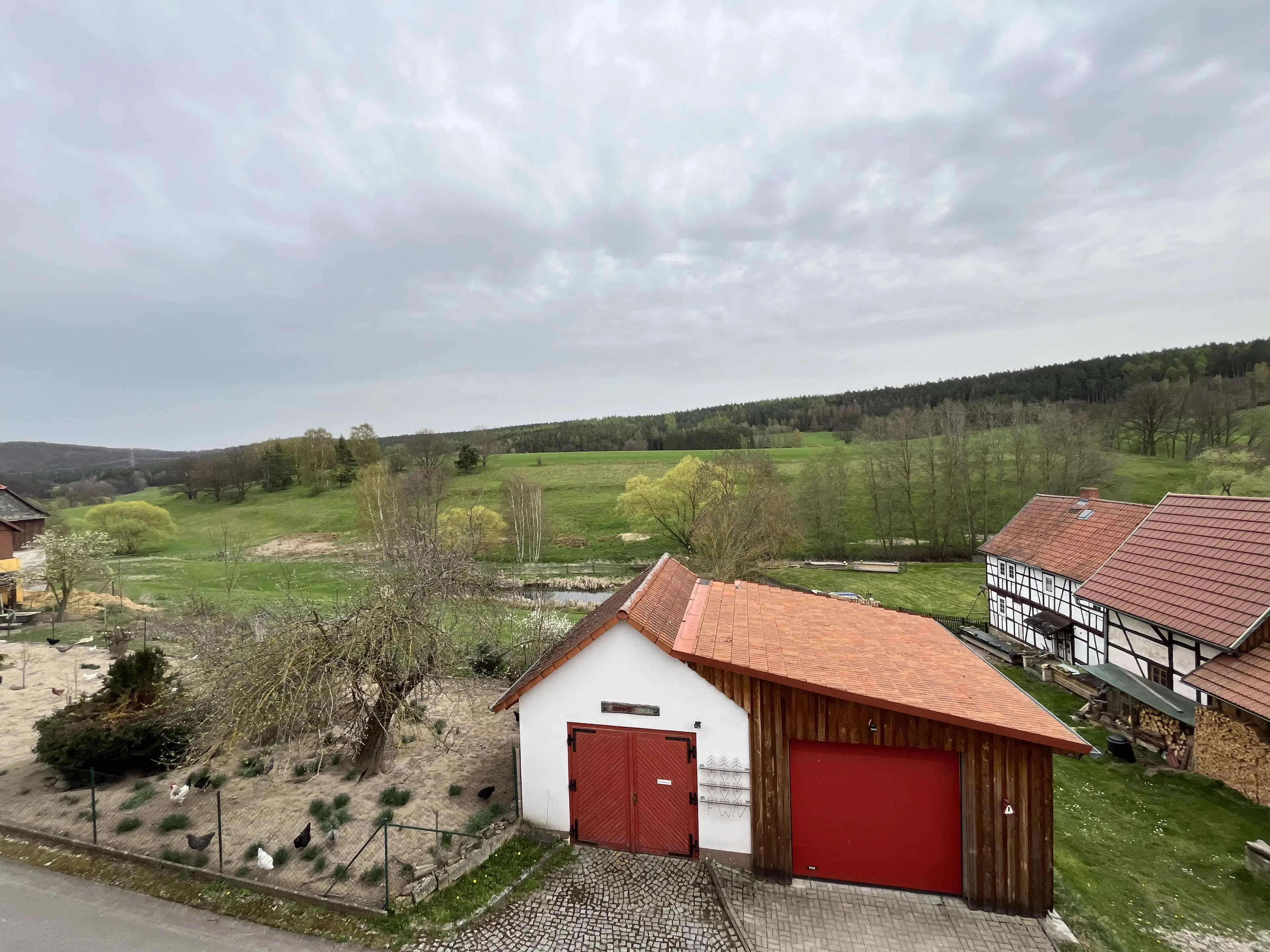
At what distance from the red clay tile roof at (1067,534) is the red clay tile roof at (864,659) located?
12.1 meters

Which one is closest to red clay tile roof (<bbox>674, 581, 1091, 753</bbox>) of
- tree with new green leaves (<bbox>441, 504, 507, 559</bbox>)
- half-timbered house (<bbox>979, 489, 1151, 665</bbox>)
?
half-timbered house (<bbox>979, 489, 1151, 665</bbox>)

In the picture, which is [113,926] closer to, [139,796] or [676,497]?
[139,796]

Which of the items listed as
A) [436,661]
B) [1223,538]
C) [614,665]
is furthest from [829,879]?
[1223,538]

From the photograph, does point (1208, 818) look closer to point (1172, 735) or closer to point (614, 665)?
point (1172, 735)

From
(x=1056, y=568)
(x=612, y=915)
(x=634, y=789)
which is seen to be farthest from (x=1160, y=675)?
(x=612, y=915)

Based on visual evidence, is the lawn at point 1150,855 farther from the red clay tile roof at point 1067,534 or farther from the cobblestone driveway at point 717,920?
the red clay tile roof at point 1067,534

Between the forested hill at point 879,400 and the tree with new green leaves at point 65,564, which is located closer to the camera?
the tree with new green leaves at point 65,564

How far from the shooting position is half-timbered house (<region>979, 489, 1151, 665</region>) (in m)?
20.8

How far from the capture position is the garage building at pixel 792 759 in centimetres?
868

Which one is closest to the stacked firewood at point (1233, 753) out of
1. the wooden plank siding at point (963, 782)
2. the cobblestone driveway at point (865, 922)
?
the wooden plank siding at point (963, 782)

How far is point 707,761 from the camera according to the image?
960 cm

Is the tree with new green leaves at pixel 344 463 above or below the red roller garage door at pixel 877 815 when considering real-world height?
above

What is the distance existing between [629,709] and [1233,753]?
1362cm

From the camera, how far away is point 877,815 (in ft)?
30.2
